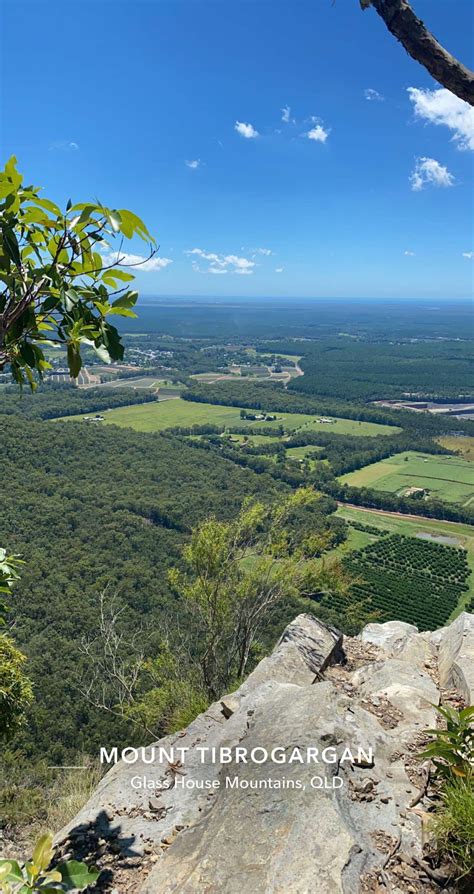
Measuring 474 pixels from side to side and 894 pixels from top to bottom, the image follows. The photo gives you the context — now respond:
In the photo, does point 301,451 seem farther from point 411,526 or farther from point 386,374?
point 386,374

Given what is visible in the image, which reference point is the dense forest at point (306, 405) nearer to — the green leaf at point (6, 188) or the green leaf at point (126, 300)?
the green leaf at point (126, 300)

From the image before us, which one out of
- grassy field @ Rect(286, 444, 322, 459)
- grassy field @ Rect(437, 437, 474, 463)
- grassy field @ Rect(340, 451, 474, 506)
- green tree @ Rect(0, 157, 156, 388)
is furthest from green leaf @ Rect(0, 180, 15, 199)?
grassy field @ Rect(437, 437, 474, 463)

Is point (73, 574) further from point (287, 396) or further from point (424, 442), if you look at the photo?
point (287, 396)

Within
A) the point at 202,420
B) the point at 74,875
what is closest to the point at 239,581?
the point at 74,875

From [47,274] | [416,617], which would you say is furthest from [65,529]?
[47,274]

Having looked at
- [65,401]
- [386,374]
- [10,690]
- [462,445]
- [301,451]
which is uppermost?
[386,374]

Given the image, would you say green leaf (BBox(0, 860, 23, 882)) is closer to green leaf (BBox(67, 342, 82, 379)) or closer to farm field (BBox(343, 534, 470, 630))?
green leaf (BBox(67, 342, 82, 379))
